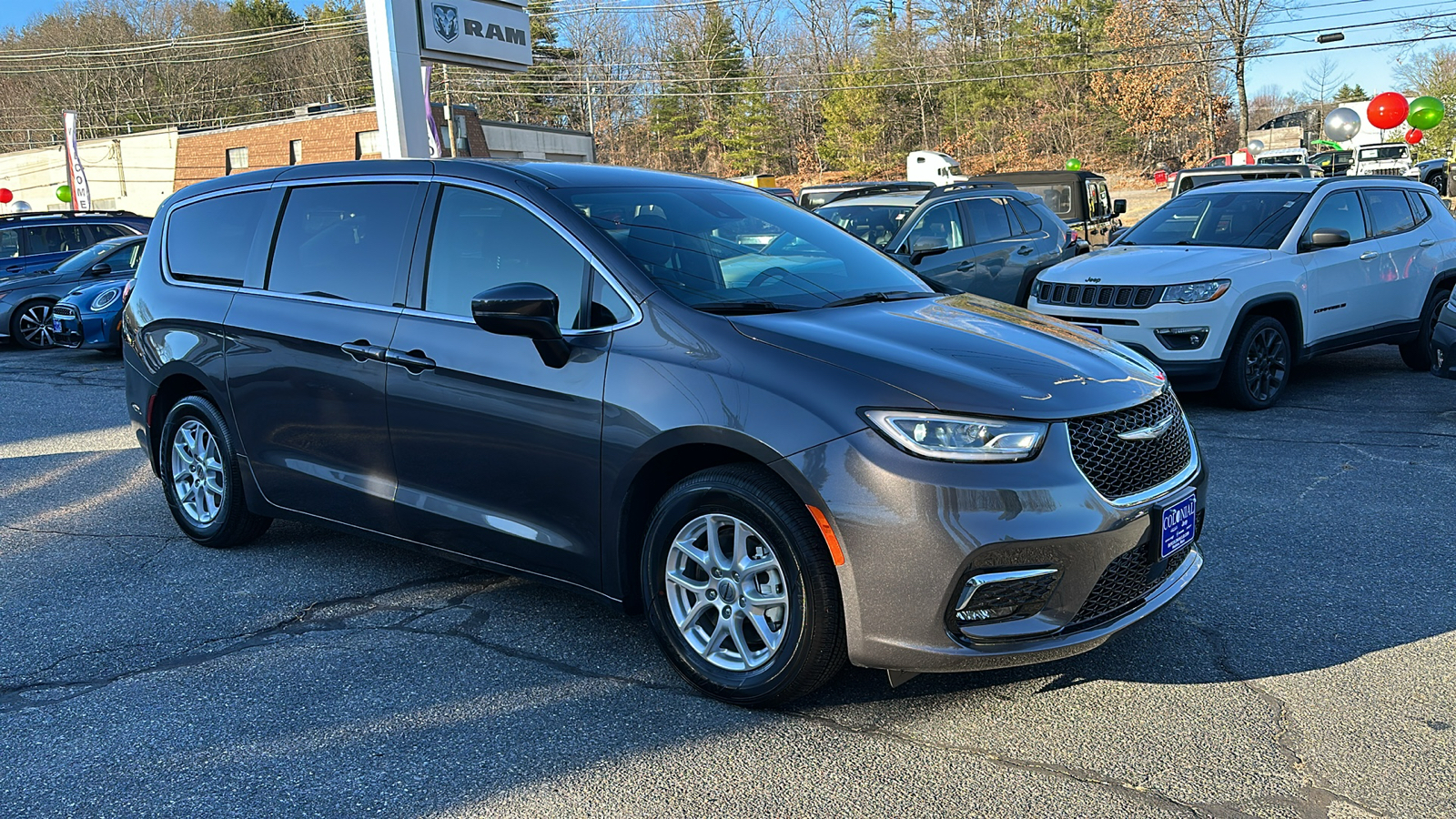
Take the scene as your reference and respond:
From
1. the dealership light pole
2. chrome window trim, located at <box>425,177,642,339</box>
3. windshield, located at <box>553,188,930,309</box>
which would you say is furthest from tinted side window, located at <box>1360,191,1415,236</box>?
the dealership light pole

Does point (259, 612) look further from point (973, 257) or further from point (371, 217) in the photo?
point (973, 257)

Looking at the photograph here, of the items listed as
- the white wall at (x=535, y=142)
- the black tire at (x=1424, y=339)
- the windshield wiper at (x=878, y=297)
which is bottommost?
the black tire at (x=1424, y=339)

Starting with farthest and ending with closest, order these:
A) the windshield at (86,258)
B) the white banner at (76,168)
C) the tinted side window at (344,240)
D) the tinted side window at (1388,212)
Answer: the white banner at (76,168) → the windshield at (86,258) → the tinted side window at (1388,212) → the tinted side window at (344,240)

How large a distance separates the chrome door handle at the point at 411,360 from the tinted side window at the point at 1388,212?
8.68m

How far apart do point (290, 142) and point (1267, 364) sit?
5157cm

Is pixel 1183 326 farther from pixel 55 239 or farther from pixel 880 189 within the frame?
pixel 55 239

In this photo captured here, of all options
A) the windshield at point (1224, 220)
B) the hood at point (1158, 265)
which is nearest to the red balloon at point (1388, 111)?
the windshield at point (1224, 220)

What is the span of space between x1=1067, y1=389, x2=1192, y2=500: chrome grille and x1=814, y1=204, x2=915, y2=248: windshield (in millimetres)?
8310

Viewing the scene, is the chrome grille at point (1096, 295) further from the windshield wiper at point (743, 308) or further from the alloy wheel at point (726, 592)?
the alloy wheel at point (726, 592)

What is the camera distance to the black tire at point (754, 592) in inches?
130

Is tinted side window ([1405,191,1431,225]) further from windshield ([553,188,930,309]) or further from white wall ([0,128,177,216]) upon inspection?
white wall ([0,128,177,216])

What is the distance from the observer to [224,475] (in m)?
5.23

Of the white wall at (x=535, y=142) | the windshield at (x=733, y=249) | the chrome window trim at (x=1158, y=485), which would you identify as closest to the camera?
the chrome window trim at (x=1158, y=485)

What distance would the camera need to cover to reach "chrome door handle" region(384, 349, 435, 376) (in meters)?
4.18
